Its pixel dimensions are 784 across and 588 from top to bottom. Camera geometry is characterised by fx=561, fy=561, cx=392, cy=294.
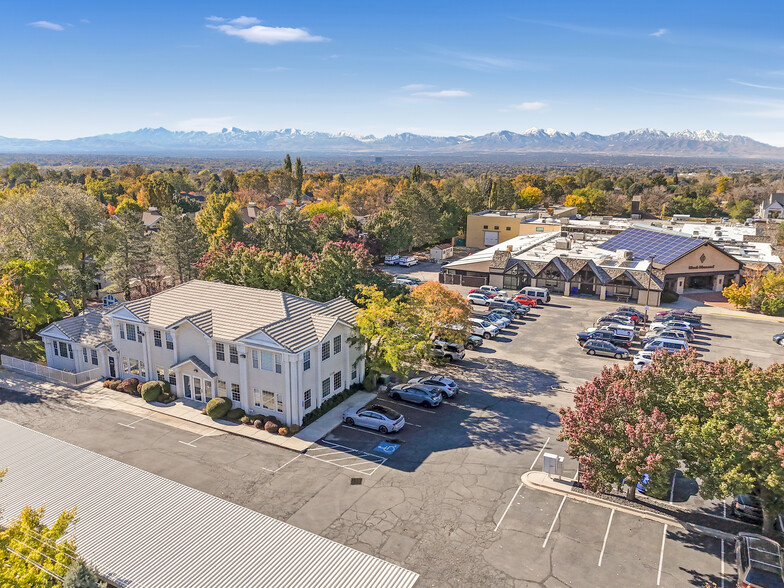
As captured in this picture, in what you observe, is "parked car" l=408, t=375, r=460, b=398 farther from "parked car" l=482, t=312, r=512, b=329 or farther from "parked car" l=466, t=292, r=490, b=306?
"parked car" l=466, t=292, r=490, b=306

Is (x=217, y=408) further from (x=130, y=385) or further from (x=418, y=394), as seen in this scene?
(x=418, y=394)

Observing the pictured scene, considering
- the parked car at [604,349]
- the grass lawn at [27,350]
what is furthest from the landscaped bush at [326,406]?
the grass lawn at [27,350]

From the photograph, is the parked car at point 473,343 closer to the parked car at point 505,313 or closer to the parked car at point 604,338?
the parked car at point 505,313

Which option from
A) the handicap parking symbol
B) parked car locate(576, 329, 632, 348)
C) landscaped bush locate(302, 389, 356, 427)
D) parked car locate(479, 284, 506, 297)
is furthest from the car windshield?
parked car locate(479, 284, 506, 297)

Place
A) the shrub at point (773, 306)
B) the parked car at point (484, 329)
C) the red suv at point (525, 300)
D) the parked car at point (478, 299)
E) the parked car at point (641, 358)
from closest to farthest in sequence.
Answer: the parked car at point (641, 358)
the parked car at point (484, 329)
the shrub at point (773, 306)
the red suv at point (525, 300)
the parked car at point (478, 299)

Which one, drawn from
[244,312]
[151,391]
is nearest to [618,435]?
[244,312]

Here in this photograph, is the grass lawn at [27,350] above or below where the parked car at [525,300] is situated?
below
